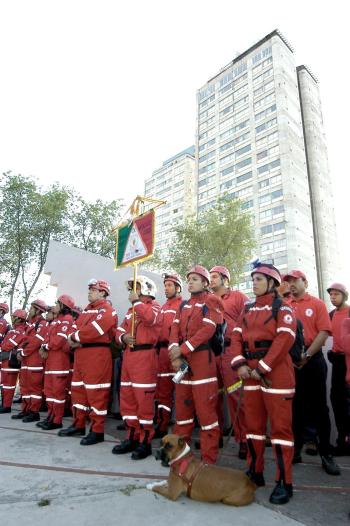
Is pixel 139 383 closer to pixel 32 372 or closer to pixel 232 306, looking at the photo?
pixel 232 306

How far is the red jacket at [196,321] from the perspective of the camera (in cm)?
419

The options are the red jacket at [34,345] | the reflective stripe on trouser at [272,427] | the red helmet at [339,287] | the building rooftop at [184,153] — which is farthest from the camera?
the building rooftop at [184,153]

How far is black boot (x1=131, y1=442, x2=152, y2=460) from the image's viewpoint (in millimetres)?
4422

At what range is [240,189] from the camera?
2451 inches

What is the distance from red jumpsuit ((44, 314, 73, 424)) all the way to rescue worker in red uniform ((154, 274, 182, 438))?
1698 mm

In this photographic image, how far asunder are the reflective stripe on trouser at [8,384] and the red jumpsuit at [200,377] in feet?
17.0

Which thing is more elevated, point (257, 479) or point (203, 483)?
point (203, 483)

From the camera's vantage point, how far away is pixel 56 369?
6.32 metres

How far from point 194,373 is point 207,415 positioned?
473 mm

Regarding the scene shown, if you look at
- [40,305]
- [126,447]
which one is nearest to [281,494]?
[126,447]

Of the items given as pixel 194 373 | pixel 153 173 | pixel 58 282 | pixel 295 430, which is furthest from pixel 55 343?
pixel 153 173

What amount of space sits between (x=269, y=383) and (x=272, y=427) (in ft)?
1.37

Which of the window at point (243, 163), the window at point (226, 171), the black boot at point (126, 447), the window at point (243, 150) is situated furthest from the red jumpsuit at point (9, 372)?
the window at point (226, 171)

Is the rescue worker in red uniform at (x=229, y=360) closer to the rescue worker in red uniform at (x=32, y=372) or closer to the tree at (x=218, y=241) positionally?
the rescue worker in red uniform at (x=32, y=372)
